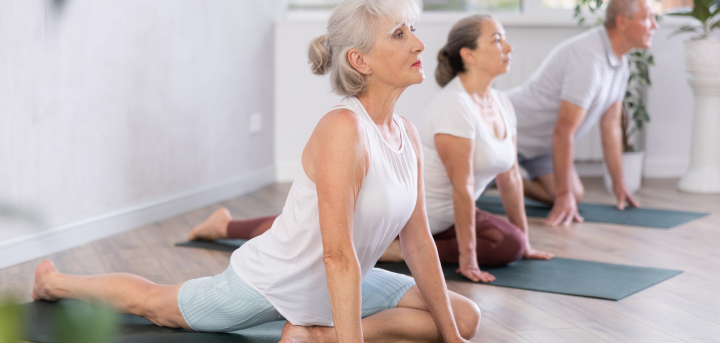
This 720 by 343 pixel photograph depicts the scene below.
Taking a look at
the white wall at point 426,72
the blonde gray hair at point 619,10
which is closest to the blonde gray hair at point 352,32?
the blonde gray hair at point 619,10

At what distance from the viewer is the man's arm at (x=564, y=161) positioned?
3.23 m

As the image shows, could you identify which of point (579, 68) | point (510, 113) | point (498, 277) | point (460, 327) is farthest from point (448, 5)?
point (460, 327)

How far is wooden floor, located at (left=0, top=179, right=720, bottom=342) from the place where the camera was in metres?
1.80

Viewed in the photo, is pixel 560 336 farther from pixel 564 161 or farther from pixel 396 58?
pixel 564 161

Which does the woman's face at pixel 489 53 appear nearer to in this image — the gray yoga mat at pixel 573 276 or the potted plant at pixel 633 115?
the gray yoga mat at pixel 573 276

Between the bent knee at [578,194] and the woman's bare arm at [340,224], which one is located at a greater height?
the woman's bare arm at [340,224]

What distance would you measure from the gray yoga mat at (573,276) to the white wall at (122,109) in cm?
129

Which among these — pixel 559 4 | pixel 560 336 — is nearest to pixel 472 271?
pixel 560 336

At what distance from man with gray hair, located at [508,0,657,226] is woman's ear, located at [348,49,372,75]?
2.11 meters

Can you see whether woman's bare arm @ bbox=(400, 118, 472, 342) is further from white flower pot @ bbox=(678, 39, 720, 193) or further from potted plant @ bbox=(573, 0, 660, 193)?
white flower pot @ bbox=(678, 39, 720, 193)

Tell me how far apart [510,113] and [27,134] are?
1790mm

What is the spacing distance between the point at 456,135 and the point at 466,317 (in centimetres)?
75

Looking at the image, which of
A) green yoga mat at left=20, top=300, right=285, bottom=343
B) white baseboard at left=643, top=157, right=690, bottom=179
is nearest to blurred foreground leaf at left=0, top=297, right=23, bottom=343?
green yoga mat at left=20, top=300, right=285, bottom=343

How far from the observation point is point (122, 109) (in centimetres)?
293
